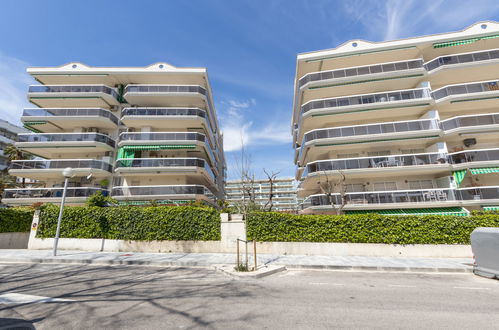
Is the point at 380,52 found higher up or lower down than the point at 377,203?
higher up

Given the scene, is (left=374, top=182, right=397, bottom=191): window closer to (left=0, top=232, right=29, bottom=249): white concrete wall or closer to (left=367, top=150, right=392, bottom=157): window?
(left=367, top=150, right=392, bottom=157): window

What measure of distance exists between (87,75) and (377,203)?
36149 mm

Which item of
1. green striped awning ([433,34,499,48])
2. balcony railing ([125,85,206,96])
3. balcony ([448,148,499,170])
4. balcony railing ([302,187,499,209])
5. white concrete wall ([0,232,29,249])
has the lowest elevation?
white concrete wall ([0,232,29,249])

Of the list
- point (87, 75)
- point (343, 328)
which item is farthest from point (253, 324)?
point (87, 75)

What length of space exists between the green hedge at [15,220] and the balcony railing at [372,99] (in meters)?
26.1

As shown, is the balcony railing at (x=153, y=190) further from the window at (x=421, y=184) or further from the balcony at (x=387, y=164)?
the window at (x=421, y=184)

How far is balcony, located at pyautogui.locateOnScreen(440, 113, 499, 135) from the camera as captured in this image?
18188 millimetres

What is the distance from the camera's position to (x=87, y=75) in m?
26.6

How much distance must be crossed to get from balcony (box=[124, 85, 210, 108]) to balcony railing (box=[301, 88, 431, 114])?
1407 centimetres

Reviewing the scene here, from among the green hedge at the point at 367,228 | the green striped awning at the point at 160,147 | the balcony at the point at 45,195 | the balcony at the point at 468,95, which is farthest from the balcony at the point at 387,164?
the balcony at the point at 45,195

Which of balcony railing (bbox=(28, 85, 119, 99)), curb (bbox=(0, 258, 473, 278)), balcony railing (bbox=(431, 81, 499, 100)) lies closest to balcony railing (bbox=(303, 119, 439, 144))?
balcony railing (bbox=(431, 81, 499, 100))

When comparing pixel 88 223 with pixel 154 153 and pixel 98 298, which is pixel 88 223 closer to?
pixel 98 298

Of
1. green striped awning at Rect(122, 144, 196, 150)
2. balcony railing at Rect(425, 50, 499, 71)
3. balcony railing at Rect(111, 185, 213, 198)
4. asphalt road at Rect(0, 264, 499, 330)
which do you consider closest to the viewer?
asphalt road at Rect(0, 264, 499, 330)

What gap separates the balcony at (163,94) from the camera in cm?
2559
